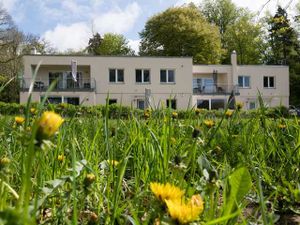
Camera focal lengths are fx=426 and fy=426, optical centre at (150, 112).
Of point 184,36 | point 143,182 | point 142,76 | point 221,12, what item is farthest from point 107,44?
point 143,182

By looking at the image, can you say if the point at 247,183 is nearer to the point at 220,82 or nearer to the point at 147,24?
the point at 220,82

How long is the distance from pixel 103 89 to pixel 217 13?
2436 cm

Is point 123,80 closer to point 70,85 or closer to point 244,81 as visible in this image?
point 70,85

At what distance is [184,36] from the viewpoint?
4256 centimetres

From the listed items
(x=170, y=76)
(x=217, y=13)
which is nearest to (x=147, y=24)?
(x=217, y=13)

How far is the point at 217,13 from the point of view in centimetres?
5053

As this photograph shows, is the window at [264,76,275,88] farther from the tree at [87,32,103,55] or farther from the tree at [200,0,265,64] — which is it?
the tree at [87,32,103,55]

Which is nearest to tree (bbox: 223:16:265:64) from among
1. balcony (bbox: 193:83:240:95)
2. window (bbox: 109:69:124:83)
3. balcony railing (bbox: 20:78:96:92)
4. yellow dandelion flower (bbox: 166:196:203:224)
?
balcony (bbox: 193:83:240:95)

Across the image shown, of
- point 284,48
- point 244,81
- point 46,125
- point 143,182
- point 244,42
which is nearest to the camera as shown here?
point 46,125

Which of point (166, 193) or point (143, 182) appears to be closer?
point (166, 193)

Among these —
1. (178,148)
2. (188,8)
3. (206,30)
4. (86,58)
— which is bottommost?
(178,148)

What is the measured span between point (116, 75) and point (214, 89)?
8.42 meters

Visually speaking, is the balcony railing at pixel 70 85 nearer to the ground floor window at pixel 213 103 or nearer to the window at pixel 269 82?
the ground floor window at pixel 213 103

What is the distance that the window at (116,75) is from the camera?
31922 millimetres
